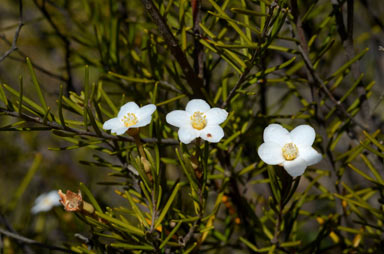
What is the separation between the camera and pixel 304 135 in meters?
0.59

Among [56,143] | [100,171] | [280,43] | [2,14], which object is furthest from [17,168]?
[280,43]

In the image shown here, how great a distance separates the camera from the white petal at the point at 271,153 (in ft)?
1.75

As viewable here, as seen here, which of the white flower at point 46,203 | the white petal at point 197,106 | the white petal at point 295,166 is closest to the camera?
the white petal at point 295,166

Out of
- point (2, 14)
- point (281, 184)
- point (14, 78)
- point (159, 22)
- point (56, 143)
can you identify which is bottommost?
point (281, 184)

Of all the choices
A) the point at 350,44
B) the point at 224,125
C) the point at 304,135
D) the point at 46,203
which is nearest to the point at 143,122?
the point at 224,125

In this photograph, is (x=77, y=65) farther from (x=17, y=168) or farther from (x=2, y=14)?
(x=2, y=14)

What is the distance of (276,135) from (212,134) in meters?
0.11

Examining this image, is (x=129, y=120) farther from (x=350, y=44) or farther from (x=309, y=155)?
(x=350, y=44)

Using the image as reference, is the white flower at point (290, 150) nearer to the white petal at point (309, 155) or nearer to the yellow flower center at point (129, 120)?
the white petal at point (309, 155)

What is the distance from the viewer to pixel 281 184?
1.87 ft

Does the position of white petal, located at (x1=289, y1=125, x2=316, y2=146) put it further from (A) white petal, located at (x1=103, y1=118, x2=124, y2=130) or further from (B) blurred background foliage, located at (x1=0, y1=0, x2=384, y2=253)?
(A) white petal, located at (x1=103, y1=118, x2=124, y2=130)

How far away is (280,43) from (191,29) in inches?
23.3

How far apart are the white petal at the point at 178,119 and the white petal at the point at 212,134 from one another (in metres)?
A: 0.04

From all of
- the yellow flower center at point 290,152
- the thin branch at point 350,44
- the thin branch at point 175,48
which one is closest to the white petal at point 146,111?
the thin branch at point 175,48
